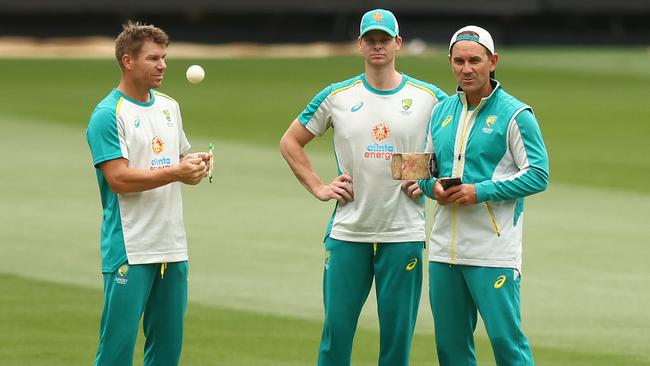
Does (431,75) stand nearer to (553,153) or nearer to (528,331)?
(553,153)

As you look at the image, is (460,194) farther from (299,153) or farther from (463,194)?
(299,153)

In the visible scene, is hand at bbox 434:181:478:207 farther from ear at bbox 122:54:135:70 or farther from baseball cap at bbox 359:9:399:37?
ear at bbox 122:54:135:70

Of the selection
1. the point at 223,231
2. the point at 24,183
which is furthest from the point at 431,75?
the point at 223,231

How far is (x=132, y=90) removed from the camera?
24.0ft

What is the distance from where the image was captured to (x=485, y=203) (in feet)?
23.5

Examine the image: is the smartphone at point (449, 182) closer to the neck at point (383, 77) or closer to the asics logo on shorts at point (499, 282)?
the asics logo on shorts at point (499, 282)

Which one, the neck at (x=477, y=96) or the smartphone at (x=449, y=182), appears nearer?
the smartphone at (x=449, y=182)

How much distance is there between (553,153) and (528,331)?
1059 centimetres

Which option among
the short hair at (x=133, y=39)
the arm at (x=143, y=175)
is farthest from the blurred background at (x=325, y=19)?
the arm at (x=143, y=175)

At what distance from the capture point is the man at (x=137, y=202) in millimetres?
7160

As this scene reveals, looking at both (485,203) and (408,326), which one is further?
(408,326)

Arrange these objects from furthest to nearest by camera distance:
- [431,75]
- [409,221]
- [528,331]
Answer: [431,75] → [528,331] → [409,221]

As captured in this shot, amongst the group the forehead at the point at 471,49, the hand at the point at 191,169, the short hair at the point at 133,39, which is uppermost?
the short hair at the point at 133,39

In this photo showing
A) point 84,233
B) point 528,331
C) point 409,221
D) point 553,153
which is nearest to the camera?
point 409,221
